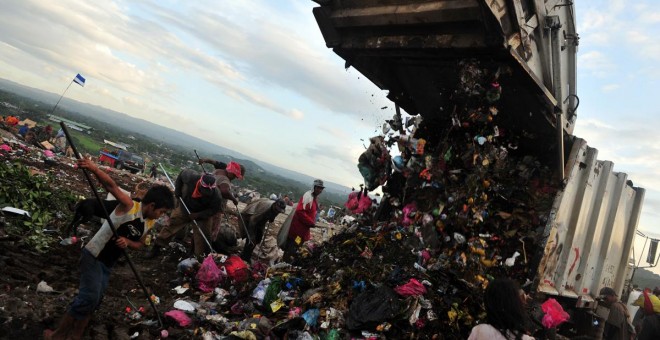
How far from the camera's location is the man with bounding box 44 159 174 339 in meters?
2.52

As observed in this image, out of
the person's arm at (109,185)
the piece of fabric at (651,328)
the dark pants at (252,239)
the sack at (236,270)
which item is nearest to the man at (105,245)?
the person's arm at (109,185)

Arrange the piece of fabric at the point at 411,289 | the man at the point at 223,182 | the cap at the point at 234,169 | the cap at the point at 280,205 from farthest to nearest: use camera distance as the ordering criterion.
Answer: the cap at the point at 234,169
the man at the point at 223,182
the cap at the point at 280,205
the piece of fabric at the point at 411,289

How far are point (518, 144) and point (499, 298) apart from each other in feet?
8.34

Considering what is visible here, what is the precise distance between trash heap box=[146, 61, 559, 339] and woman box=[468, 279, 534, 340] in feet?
3.17

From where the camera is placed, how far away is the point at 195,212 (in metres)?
5.03

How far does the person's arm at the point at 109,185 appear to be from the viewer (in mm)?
2365

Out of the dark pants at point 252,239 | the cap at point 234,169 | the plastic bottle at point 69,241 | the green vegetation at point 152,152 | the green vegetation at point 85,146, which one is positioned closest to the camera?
the plastic bottle at point 69,241

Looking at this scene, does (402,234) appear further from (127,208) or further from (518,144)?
(127,208)

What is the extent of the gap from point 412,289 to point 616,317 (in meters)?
2.88

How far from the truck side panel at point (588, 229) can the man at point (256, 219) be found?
→ 3318mm

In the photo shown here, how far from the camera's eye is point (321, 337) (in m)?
2.85

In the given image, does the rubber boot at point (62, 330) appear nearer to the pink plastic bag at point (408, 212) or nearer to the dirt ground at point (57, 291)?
the dirt ground at point (57, 291)

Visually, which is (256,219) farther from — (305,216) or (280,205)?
(305,216)

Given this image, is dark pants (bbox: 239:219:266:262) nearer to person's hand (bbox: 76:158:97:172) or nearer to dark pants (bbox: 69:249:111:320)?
dark pants (bbox: 69:249:111:320)
